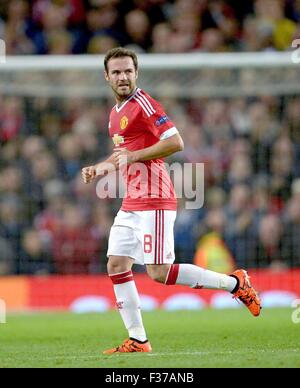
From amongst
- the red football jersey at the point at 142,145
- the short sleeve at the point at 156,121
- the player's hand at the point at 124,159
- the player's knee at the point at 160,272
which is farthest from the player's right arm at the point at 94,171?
the player's knee at the point at 160,272

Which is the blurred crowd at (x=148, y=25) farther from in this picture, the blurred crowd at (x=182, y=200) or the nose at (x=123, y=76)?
the nose at (x=123, y=76)

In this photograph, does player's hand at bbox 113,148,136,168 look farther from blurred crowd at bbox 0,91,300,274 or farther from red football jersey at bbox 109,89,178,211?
blurred crowd at bbox 0,91,300,274

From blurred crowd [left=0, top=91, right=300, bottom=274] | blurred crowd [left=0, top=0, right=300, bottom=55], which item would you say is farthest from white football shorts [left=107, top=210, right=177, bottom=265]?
blurred crowd [left=0, top=0, right=300, bottom=55]

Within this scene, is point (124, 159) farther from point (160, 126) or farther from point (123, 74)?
point (123, 74)

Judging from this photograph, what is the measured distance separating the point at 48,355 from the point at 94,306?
22.6 ft

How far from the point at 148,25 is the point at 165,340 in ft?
32.1

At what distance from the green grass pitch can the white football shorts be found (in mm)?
792

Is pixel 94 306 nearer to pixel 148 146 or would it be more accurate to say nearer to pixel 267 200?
pixel 267 200

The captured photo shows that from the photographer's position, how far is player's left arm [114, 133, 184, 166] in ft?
26.9

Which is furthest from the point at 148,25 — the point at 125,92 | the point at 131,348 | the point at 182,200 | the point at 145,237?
the point at 131,348

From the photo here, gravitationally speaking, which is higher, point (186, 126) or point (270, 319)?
point (186, 126)
